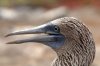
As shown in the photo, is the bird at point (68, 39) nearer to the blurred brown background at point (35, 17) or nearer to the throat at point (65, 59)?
the throat at point (65, 59)

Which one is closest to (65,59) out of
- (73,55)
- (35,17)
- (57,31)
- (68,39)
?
(73,55)

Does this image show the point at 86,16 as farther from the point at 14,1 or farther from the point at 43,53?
the point at 43,53

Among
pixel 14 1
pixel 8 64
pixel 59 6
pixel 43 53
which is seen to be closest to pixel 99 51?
pixel 43 53

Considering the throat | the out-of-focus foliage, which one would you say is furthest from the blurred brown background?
the throat

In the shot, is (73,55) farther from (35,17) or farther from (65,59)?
(35,17)

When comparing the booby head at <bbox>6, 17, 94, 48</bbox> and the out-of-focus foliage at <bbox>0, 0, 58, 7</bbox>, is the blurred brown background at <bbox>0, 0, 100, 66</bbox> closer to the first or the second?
the out-of-focus foliage at <bbox>0, 0, 58, 7</bbox>

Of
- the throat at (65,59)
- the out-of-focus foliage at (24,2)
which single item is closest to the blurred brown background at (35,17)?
the out-of-focus foliage at (24,2)
